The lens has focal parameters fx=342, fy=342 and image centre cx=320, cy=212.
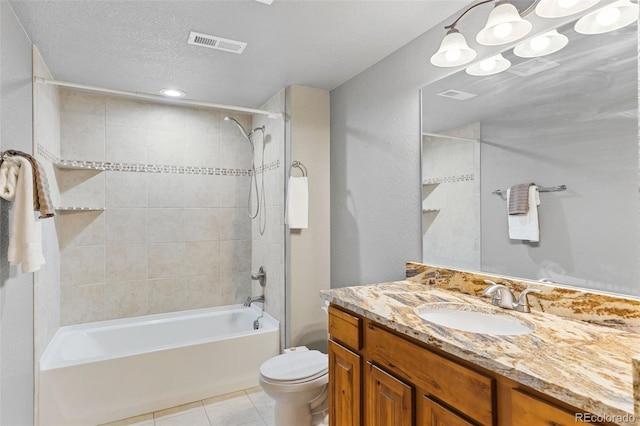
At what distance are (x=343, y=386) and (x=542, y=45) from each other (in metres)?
1.70

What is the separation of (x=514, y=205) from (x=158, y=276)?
2965mm

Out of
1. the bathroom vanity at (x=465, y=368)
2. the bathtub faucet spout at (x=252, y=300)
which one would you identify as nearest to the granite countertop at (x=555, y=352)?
the bathroom vanity at (x=465, y=368)

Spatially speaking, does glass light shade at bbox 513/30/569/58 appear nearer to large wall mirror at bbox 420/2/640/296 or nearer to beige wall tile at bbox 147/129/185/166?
large wall mirror at bbox 420/2/640/296

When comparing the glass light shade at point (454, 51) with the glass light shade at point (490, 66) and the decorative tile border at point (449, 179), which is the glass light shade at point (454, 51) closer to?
the glass light shade at point (490, 66)

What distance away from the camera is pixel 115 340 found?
2900mm

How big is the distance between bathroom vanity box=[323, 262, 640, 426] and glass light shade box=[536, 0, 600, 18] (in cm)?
106

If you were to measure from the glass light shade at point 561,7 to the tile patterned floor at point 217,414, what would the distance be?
8.61ft

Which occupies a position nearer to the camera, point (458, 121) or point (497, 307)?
point (497, 307)

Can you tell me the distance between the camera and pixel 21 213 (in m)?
1.56

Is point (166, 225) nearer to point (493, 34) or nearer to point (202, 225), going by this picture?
point (202, 225)

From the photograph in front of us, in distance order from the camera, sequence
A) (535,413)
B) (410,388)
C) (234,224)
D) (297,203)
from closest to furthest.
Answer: (535,413), (410,388), (297,203), (234,224)

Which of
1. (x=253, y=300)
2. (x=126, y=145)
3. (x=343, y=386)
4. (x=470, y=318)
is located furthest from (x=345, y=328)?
(x=126, y=145)

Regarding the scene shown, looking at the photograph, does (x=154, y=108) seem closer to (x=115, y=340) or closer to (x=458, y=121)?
(x=115, y=340)

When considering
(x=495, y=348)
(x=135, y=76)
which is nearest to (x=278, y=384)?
(x=495, y=348)
